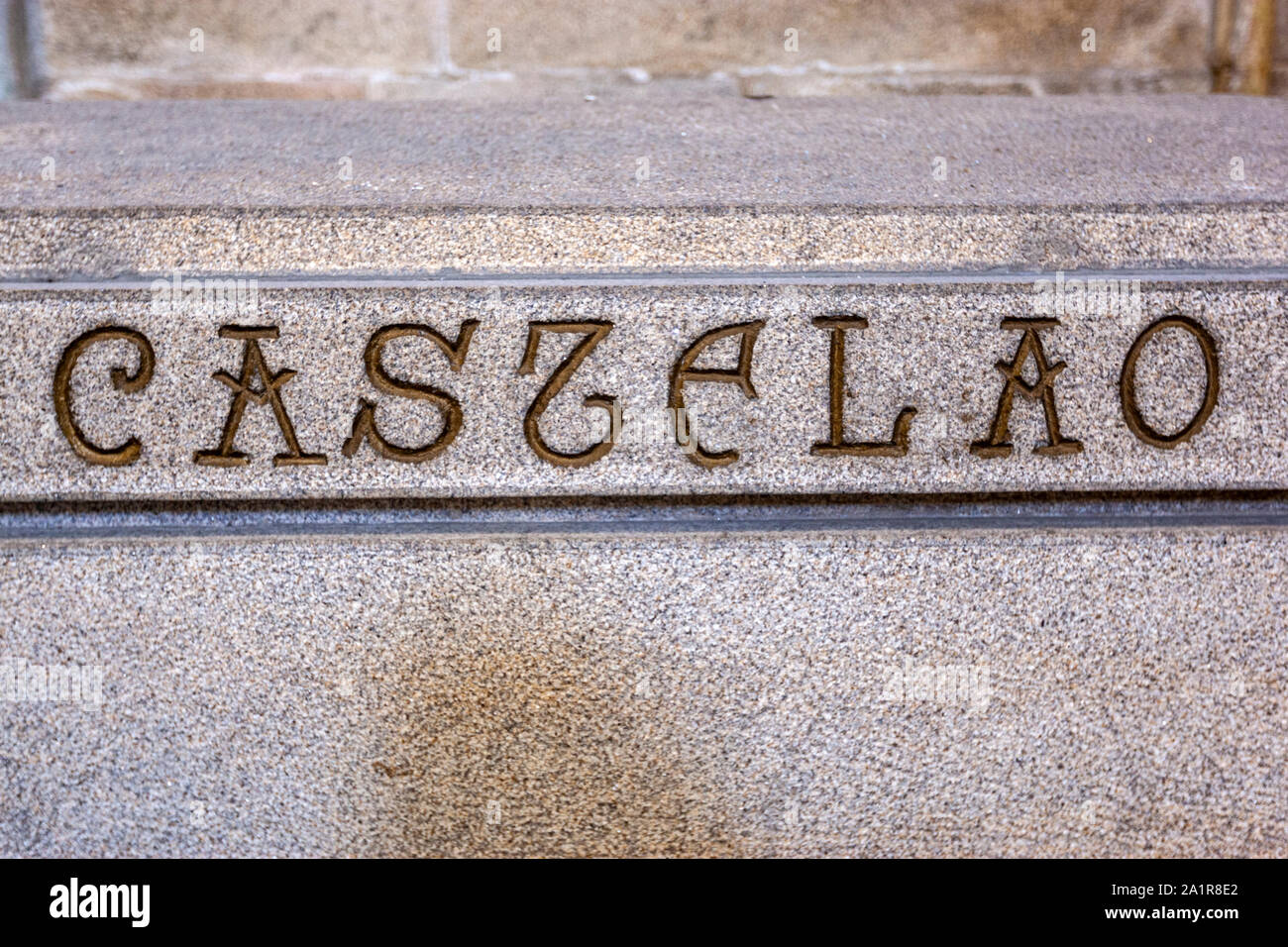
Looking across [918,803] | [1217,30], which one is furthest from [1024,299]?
[1217,30]

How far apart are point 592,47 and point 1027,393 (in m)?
1.75

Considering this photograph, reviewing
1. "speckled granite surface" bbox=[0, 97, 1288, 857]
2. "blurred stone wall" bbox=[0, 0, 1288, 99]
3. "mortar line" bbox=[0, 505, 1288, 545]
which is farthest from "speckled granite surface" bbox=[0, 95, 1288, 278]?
"blurred stone wall" bbox=[0, 0, 1288, 99]

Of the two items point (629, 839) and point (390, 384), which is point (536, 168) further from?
point (629, 839)

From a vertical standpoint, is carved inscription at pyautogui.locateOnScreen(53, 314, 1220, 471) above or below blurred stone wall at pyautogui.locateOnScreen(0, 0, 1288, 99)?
below

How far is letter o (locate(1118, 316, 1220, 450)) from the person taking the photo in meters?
2.02

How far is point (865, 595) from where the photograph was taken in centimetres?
206

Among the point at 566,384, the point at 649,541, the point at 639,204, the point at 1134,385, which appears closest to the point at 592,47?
the point at 639,204

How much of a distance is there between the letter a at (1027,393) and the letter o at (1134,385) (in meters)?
0.12

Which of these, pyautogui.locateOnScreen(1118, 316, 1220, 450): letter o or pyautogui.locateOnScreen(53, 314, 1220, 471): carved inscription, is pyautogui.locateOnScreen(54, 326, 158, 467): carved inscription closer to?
pyautogui.locateOnScreen(53, 314, 1220, 471): carved inscription

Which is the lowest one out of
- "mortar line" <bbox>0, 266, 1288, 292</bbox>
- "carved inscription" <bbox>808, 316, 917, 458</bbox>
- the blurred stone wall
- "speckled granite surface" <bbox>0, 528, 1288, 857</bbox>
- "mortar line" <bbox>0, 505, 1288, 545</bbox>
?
"speckled granite surface" <bbox>0, 528, 1288, 857</bbox>

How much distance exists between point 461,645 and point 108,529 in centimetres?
76

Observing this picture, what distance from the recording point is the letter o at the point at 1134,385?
2.02 metres

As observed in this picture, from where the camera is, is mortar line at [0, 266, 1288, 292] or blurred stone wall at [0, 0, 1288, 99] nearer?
mortar line at [0, 266, 1288, 292]

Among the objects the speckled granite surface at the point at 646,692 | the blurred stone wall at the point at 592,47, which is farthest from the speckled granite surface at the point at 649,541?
the blurred stone wall at the point at 592,47
